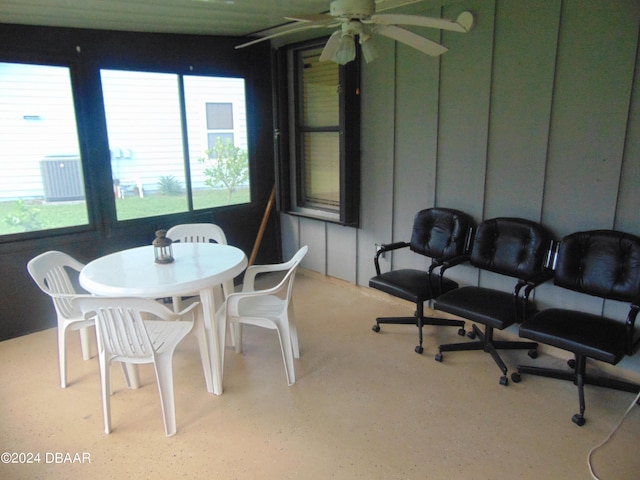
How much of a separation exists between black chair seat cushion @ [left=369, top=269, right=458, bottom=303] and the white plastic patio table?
1.07 m

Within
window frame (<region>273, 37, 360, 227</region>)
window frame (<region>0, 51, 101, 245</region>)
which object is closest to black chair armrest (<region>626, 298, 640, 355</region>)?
window frame (<region>273, 37, 360, 227</region>)

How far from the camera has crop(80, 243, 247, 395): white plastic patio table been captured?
2408 mm

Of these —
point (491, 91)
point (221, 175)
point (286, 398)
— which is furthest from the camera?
point (221, 175)

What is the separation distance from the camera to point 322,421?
2.43 m

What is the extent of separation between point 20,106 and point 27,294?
4.67 ft

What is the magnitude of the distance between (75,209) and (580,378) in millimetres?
3798

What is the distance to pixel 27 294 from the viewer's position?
11.5ft

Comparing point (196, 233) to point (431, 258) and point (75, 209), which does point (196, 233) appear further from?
point (431, 258)

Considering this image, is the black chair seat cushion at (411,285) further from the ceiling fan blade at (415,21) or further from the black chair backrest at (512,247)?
the ceiling fan blade at (415,21)

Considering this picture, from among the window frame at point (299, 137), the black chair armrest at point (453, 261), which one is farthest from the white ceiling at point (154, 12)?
the black chair armrest at point (453, 261)

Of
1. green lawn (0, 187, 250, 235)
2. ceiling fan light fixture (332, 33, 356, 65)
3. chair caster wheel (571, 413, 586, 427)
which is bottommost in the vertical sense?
chair caster wheel (571, 413, 586, 427)

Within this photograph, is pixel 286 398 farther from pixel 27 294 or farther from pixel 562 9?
pixel 562 9

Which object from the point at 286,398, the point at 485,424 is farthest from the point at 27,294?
the point at 485,424

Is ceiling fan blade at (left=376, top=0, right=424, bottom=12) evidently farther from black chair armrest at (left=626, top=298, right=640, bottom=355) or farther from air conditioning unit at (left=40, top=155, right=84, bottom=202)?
air conditioning unit at (left=40, top=155, right=84, bottom=202)
